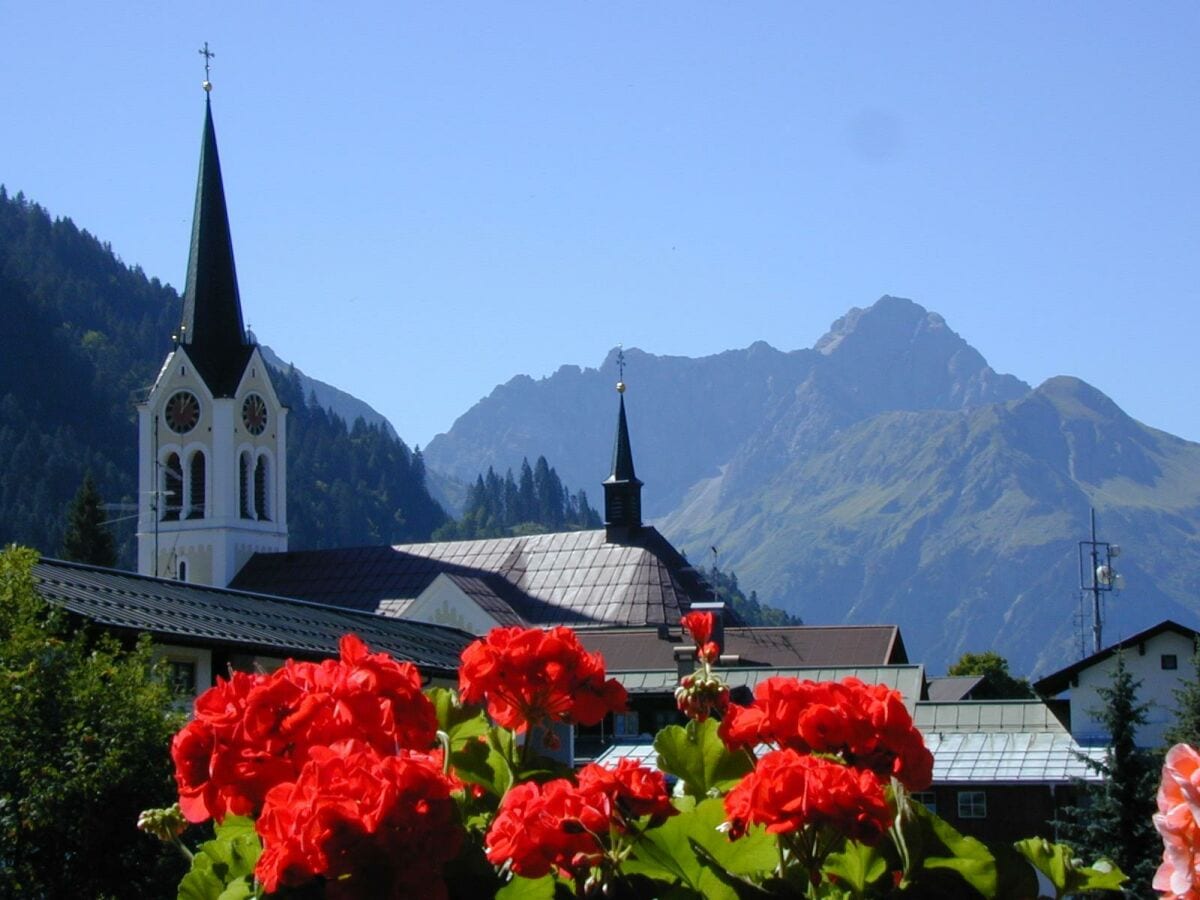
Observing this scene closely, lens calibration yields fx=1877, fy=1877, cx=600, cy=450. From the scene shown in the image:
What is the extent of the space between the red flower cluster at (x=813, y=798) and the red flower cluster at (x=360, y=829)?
62 cm

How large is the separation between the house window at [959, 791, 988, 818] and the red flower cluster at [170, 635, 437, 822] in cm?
3398

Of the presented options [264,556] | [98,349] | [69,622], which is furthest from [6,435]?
[69,622]

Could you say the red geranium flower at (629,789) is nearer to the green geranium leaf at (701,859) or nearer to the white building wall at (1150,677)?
the green geranium leaf at (701,859)

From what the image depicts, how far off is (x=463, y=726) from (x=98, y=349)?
189029 millimetres

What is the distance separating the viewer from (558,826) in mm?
3709

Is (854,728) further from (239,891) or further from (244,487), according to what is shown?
(244,487)

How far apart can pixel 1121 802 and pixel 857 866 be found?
26.3m

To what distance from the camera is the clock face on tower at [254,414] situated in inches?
2537

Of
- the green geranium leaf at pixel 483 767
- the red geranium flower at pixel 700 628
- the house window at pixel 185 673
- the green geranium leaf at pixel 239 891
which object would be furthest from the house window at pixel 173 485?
the green geranium leaf at pixel 239 891

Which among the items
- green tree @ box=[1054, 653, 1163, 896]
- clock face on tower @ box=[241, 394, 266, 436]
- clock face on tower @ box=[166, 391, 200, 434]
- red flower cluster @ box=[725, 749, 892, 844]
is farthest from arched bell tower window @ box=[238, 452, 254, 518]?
red flower cluster @ box=[725, 749, 892, 844]

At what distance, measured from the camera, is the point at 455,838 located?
3.58m

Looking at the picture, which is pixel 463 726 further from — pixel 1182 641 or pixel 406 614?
pixel 406 614

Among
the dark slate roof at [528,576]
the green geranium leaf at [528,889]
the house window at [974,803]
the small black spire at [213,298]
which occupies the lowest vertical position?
the house window at [974,803]

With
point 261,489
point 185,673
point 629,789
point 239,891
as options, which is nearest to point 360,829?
point 239,891
